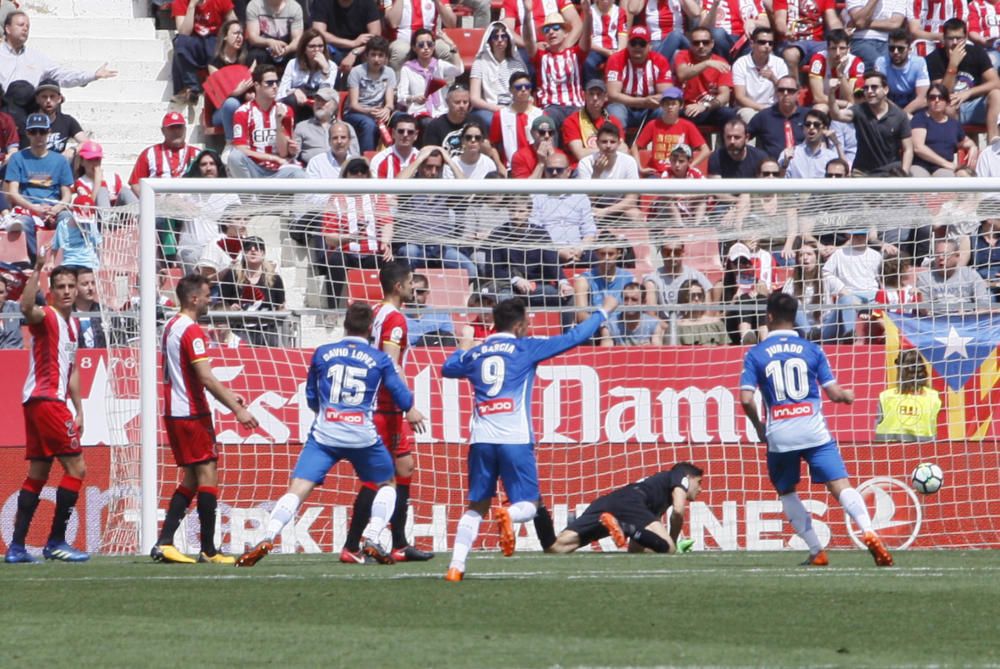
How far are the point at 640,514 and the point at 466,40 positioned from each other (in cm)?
863

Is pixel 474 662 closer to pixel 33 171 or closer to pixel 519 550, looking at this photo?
pixel 519 550

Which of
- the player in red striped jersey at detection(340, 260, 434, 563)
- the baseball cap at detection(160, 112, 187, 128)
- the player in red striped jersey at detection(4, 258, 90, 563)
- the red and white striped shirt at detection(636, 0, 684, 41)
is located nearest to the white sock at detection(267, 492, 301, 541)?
the player in red striped jersey at detection(340, 260, 434, 563)

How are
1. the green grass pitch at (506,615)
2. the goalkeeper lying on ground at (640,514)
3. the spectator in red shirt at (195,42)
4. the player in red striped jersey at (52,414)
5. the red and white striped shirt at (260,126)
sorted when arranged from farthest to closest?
the spectator in red shirt at (195,42), the red and white striped shirt at (260,126), the goalkeeper lying on ground at (640,514), the player in red striped jersey at (52,414), the green grass pitch at (506,615)

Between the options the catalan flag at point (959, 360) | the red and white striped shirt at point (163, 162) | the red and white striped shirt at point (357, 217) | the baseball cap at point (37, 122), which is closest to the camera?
the catalan flag at point (959, 360)

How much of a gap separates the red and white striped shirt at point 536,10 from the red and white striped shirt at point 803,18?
2.52 m

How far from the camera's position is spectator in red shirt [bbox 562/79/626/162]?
56.2 feet

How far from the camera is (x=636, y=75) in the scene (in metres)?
17.9

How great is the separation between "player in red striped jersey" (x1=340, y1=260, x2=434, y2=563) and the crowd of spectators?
→ 8.37 feet

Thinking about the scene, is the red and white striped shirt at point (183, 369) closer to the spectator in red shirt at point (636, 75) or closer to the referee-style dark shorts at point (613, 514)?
the referee-style dark shorts at point (613, 514)

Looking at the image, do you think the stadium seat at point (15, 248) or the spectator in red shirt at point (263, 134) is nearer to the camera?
the stadium seat at point (15, 248)

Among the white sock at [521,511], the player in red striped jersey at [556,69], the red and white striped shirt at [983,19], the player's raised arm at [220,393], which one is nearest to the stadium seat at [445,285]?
the player's raised arm at [220,393]

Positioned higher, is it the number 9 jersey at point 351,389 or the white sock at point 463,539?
the number 9 jersey at point 351,389

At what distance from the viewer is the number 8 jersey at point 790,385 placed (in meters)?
10.2

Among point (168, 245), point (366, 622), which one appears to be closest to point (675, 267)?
point (168, 245)
